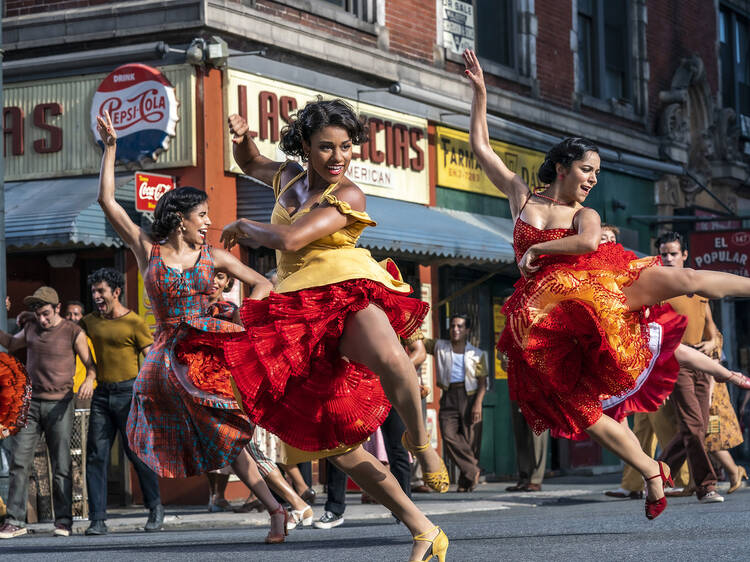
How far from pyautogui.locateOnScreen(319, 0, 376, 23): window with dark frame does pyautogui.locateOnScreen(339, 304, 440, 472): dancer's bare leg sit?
37.3 ft

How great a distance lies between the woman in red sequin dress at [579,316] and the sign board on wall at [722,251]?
531 inches

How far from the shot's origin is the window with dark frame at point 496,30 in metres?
19.9

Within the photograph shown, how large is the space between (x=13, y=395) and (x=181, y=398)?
152 cm

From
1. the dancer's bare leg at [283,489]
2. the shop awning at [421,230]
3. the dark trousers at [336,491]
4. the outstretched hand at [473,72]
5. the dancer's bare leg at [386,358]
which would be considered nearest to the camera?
the dancer's bare leg at [386,358]

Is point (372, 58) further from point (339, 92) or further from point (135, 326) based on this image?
point (135, 326)

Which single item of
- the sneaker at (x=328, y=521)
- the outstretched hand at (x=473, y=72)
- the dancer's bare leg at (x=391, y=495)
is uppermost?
the outstretched hand at (x=473, y=72)

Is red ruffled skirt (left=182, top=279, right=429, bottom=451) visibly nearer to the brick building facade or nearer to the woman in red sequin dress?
the woman in red sequin dress

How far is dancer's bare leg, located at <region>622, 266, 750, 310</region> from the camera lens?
7430 mm

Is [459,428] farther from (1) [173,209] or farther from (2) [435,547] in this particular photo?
(2) [435,547]

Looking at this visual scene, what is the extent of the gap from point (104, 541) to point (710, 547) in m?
4.39

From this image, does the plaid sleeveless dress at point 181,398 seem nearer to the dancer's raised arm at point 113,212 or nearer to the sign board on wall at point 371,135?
the dancer's raised arm at point 113,212

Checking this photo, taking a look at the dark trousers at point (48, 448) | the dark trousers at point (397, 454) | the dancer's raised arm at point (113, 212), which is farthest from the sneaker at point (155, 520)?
the dancer's raised arm at point (113, 212)

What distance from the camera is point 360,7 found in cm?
1709

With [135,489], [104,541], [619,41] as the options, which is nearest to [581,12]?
[619,41]
